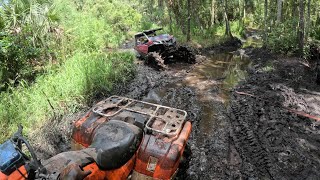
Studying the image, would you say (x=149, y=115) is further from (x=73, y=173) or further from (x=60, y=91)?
(x=60, y=91)

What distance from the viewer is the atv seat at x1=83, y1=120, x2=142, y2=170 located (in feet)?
9.86

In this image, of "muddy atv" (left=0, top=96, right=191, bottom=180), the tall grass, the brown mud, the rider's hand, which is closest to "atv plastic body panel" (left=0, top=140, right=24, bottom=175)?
"muddy atv" (left=0, top=96, right=191, bottom=180)

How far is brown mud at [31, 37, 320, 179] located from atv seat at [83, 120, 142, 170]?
43.9 inches

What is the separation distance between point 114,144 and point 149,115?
914mm

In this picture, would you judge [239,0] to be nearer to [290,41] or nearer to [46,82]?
[290,41]

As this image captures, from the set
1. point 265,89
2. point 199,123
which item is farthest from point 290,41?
point 199,123

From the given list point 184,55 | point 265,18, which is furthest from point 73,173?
point 265,18

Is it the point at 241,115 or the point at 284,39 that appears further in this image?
the point at 284,39

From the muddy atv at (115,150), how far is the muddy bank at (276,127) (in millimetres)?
1611

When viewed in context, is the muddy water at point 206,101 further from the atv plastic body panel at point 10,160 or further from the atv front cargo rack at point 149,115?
the atv plastic body panel at point 10,160

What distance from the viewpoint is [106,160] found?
118 inches

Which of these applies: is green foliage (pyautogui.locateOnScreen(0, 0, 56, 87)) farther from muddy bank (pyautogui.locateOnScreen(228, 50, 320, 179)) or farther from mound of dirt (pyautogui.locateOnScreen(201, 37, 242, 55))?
mound of dirt (pyautogui.locateOnScreen(201, 37, 242, 55))

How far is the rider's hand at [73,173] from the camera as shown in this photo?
8.12ft

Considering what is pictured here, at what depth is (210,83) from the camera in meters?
9.19
